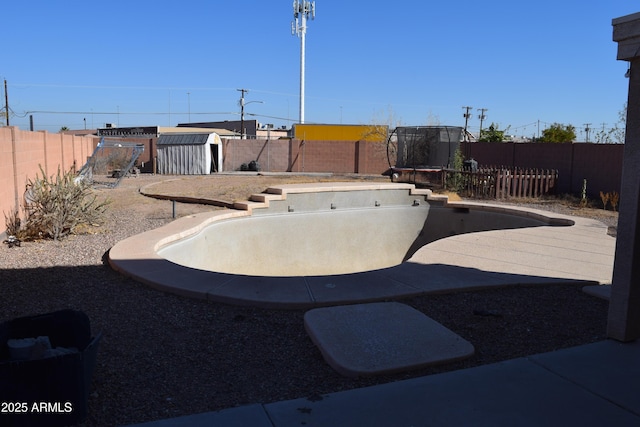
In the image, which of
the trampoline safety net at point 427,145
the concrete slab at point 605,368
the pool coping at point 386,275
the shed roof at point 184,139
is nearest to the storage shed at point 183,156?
the shed roof at point 184,139

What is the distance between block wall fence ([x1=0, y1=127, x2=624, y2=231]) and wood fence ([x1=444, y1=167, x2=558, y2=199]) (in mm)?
860

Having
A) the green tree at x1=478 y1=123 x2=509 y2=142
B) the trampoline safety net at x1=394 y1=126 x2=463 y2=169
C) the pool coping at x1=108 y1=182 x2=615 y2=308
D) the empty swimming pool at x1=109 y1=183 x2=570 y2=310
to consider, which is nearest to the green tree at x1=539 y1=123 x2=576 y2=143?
the green tree at x1=478 y1=123 x2=509 y2=142

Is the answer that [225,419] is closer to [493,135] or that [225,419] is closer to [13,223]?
[13,223]

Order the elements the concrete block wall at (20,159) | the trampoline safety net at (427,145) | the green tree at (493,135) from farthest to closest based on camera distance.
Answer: the green tree at (493,135)
the trampoline safety net at (427,145)
the concrete block wall at (20,159)

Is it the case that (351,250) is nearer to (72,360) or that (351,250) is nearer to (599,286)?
(599,286)

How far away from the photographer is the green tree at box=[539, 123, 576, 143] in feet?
142

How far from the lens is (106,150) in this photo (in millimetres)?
33875

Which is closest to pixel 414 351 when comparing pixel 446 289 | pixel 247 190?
pixel 446 289

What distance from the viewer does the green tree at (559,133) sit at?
1708 inches

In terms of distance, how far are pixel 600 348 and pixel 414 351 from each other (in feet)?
5.25

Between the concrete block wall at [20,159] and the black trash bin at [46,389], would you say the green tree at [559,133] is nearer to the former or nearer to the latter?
the concrete block wall at [20,159]

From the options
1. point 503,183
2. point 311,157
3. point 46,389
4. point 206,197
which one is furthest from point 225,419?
point 311,157

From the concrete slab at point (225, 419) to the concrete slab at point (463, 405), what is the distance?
3.4 inches

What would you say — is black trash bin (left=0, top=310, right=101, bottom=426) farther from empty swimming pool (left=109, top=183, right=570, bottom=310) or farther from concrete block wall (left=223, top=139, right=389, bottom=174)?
concrete block wall (left=223, top=139, right=389, bottom=174)
